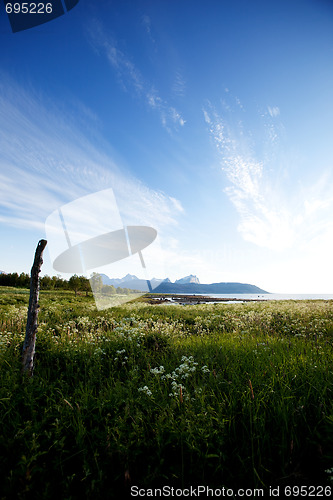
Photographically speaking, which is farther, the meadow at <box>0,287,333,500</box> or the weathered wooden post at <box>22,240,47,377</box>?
the weathered wooden post at <box>22,240,47,377</box>

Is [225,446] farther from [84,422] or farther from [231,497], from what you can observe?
[84,422]

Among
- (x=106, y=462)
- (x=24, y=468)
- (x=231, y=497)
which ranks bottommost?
(x=231, y=497)

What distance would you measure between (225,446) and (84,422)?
1955 millimetres

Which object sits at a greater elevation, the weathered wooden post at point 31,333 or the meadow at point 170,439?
the weathered wooden post at point 31,333

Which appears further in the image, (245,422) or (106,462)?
(245,422)

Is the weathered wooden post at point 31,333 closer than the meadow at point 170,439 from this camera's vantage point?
No

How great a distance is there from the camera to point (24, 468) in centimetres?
204

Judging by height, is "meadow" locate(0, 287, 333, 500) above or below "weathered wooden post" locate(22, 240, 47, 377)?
below

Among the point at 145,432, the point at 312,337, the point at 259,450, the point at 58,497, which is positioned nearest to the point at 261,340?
the point at 312,337

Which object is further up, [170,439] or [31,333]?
[31,333]

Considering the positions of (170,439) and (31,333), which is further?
(31,333)

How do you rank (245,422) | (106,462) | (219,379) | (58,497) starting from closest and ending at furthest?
(58,497), (106,462), (245,422), (219,379)

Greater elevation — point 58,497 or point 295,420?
point 295,420

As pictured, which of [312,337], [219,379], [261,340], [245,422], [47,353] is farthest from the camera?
[312,337]
